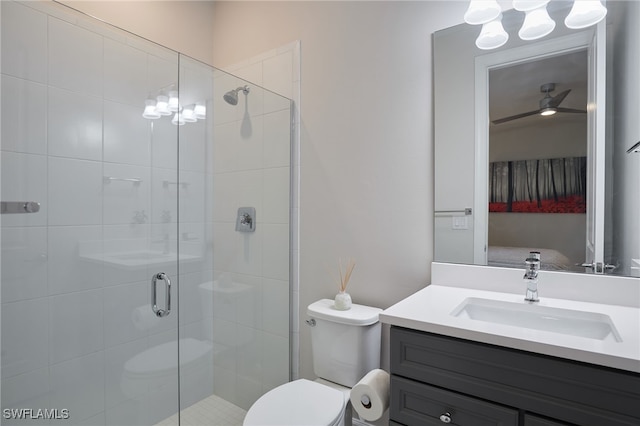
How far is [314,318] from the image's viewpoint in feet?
5.53

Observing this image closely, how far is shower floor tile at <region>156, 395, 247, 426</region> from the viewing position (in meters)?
1.78

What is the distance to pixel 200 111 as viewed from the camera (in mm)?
1799

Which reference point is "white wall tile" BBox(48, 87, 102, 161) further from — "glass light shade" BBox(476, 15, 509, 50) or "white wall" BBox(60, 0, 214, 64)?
→ "glass light shade" BBox(476, 15, 509, 50)

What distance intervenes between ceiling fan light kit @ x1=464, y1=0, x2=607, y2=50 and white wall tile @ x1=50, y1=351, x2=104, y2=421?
212 centimetres

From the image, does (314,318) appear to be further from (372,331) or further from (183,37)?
(183,37)

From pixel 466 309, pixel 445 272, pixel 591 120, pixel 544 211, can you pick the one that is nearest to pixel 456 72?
pixel 591 120

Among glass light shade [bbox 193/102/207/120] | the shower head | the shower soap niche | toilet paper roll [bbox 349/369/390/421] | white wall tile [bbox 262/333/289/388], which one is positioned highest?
the shower head

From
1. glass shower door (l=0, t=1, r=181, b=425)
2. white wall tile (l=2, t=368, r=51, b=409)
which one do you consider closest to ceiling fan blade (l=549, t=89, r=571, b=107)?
glass shower door (l=0, t=1, r=181, b=425)

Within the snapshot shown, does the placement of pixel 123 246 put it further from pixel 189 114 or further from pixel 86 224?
pixel 189 114

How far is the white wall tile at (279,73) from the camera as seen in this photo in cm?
207

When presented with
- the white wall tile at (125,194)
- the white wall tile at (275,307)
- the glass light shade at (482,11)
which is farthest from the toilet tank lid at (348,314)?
the glass light shade at (482,11)

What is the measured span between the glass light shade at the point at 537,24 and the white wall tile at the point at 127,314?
1.94 m

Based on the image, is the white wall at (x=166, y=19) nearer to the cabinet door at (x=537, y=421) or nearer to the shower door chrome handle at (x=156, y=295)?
the shower door chrome handle at (x=156, y=295)

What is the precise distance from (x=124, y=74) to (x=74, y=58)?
0.20 meters
